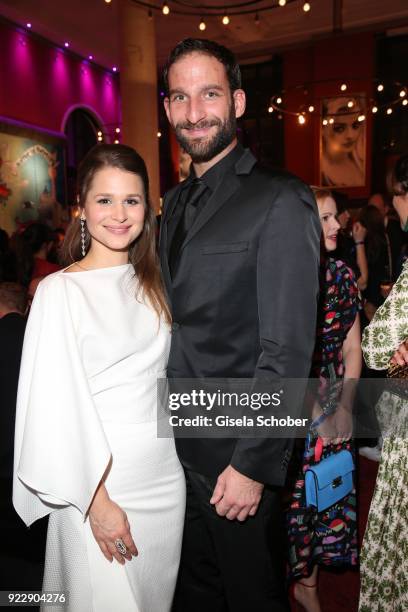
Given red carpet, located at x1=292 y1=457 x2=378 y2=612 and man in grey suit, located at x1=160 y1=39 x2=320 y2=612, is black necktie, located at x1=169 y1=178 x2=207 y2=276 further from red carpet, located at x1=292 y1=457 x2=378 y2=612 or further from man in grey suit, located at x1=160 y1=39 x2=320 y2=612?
red carpet, located at x1=292 y1=457 x2=378 y2=612

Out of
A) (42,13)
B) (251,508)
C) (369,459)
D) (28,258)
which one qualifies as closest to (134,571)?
(251,508)

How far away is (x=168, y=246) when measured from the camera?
173cm

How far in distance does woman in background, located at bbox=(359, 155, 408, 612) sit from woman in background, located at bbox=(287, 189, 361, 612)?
0.59 feet

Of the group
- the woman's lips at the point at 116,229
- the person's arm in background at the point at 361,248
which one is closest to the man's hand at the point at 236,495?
the woman's lips at the point at 116,229

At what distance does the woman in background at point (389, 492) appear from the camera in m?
1.74

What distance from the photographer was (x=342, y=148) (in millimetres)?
11141

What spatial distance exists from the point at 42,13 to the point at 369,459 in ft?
Answer: 31.1

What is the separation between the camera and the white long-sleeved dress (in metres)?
1.42

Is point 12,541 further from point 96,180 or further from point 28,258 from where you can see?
point 28,258

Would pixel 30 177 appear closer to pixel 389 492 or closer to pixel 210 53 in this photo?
pixel 210 53

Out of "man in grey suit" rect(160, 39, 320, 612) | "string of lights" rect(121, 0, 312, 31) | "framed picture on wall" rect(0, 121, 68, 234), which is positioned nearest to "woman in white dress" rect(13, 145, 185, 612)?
"man in grey suit" rect(160, 39, 320, 612)

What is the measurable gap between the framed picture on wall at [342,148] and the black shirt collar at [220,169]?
10.1 metres

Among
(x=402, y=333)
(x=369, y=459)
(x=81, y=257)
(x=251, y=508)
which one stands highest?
(x=81, y=257)

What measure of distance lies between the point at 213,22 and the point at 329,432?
32.7 ft
